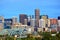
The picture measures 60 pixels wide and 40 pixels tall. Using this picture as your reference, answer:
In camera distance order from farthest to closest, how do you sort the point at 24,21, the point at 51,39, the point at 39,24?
the point at 24,21, the point at 39,24, the point at 51,39

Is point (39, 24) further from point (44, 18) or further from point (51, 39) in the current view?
point (51, 39)

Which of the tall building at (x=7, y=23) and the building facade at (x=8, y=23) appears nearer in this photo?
the tall building at (x=7, y=23)

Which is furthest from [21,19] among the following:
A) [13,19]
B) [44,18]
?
[44,18]

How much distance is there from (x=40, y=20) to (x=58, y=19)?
411 cm

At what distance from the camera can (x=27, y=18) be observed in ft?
208

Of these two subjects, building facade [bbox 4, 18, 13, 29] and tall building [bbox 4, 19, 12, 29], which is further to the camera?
building facade [bbox 4, 18, 13, 29]

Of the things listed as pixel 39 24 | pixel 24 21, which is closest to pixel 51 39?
pixel 39 24

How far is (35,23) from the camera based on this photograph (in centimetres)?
6050

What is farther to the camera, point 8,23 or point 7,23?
point 8,23

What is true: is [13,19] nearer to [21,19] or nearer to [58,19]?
[21,19]

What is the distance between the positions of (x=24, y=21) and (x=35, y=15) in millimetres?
3920

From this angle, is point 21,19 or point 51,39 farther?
point 21,19

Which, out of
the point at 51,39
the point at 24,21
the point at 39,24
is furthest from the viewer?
the point at 24,21

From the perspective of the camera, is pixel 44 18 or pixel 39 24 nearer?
pixel 39 24
